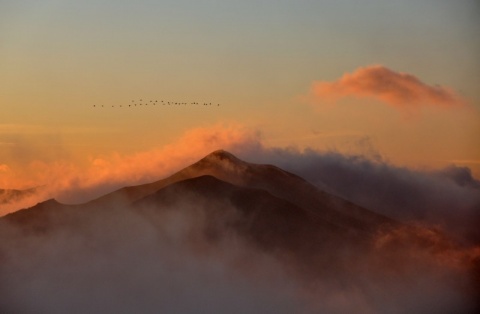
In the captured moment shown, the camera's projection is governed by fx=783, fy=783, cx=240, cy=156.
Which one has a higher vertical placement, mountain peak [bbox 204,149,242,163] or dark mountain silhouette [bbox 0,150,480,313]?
mountain peak [bbox 204,149,242,163]

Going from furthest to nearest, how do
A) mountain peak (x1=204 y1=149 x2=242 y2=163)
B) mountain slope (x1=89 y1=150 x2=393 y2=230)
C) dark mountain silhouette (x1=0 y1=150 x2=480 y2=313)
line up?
1. mountain slope (x1=89 y1=150 x2=393 y2=230)
2. mountain peak (x1=204 y1=149 x2=242 y2=163)
3. dark mountain silhouette (x1=0 y1=150 x2=480 y2=313)

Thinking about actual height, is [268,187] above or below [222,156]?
below

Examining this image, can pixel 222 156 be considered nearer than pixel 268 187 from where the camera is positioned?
Yes

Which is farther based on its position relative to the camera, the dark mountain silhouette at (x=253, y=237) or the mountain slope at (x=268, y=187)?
the mountain slope at (x=268, y=187)

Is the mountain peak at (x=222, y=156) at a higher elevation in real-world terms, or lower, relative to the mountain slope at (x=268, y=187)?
higher

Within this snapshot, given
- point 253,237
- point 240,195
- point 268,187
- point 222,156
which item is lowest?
point 253,237

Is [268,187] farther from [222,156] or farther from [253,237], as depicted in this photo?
[222,156]

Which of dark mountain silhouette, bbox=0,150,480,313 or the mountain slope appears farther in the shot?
the mountain slope

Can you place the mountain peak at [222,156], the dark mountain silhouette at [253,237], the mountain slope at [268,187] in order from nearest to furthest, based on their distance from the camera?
the dark mountain silhouette at [253,237]
the mountain peak at [222,156]
the mountain slope at [268,187]

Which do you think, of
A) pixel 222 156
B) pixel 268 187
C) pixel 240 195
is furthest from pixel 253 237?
pixel 222 156

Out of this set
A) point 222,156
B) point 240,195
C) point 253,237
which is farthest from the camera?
point 240,195

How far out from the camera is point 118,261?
10438mm

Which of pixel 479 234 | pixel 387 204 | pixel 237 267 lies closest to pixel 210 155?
pixel 237 267

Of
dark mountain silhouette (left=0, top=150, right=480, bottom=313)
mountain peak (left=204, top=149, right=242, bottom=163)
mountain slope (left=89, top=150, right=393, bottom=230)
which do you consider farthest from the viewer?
mountain slope (left=89, top=150, right=393, bottom=230)
